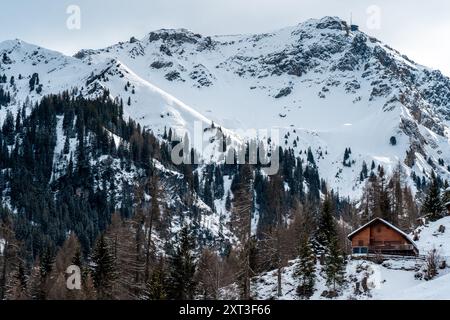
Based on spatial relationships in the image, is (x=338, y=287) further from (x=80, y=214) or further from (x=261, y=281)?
(x=80, y=214)

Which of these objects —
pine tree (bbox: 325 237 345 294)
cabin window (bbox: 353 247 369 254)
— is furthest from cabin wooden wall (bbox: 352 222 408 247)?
pine tree (bbox: 325 237 345 294)

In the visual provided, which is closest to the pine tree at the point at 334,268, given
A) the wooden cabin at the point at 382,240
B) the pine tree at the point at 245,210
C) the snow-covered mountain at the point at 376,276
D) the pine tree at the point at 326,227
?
the snow-covered mountain at the point at 376,276

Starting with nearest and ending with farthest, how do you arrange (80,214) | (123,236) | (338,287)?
1. (123,236)
2. (338,287)
3. (80,214)

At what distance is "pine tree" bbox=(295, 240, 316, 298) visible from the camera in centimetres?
5075

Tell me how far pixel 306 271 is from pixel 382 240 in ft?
36.6

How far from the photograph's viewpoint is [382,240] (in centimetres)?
5741

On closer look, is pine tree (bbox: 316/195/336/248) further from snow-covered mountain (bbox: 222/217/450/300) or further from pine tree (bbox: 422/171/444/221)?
pine tree (bbox: 422/171/444/221)

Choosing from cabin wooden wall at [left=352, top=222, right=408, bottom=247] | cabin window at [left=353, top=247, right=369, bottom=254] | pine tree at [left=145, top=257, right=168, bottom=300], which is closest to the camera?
pine tree at [left=145, top=257, right=168, bottom=300]

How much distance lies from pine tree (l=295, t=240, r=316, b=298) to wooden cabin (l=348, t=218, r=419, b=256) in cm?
765

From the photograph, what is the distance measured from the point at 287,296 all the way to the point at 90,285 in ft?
62.9

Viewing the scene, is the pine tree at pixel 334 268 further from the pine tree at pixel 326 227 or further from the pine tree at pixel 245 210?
the pine tree at pixel 245 210

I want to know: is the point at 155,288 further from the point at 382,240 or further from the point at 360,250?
the point at 382,240
